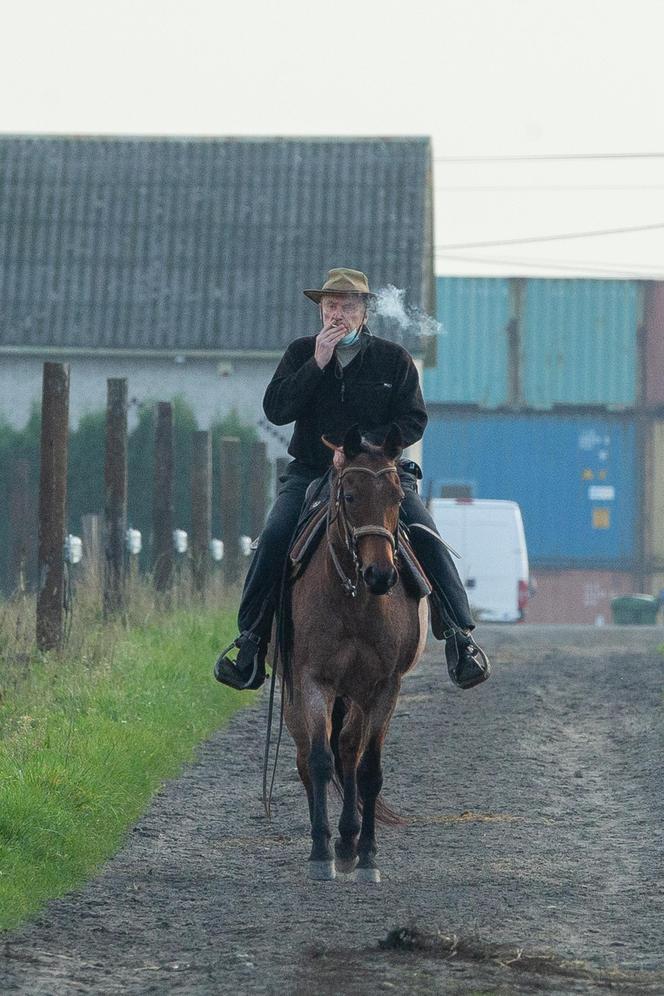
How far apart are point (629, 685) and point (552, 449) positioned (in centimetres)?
3261

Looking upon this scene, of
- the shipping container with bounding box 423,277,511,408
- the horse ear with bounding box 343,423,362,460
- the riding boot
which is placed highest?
the shipping container with bounding box 423,277,511,408

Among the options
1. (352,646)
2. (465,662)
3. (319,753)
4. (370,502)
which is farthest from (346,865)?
(370,502)

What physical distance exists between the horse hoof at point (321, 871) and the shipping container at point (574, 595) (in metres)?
40.2

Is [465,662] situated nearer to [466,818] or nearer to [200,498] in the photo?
[466,818]

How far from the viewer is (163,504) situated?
2130 centimetres

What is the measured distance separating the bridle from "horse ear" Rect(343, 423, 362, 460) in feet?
0.28

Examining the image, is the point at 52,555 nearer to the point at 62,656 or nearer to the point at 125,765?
the point at 62,656

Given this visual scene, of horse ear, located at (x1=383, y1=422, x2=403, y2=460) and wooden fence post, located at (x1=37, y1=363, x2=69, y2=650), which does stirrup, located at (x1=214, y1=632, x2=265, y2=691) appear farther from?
wooden fence post, located at (x1=37, y1=363, x2=69, y2=650)

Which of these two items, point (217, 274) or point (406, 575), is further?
point (217, 274)

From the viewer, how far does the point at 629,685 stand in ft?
54.8

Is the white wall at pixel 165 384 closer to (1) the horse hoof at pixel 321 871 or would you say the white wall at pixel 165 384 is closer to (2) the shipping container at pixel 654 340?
(2) the shipping container at pixel 654 340

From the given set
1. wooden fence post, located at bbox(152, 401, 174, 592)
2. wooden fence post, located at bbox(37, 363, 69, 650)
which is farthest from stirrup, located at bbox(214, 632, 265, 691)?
wooden fence post, located at bbox(152, 401, 174, 592)

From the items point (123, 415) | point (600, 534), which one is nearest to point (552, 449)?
point (600, 534)

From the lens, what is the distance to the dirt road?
6.46 metres
